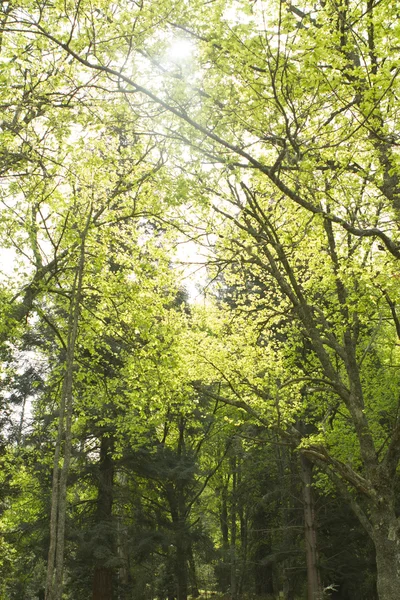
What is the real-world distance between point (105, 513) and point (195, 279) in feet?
27.8

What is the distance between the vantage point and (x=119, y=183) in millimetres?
11250

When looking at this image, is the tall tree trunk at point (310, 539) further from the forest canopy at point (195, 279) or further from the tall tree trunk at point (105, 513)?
the tall tree trunk at point (105, 513)

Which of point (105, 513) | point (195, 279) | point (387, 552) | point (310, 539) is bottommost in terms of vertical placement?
point (387, 552)

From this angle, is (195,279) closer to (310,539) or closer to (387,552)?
(387,552)

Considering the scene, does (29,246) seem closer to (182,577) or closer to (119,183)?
(119,183)

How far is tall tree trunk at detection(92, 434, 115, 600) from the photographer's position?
15188 mm

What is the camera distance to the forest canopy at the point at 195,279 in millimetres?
7105

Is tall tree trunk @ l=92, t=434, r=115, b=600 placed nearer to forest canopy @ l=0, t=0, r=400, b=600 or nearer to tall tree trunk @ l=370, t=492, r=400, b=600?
forest canopy @ l=0, t=0, r=400, b=600

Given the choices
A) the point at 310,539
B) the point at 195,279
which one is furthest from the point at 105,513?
the point at 195,279

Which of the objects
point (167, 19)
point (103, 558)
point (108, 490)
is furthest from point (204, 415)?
point (167, 19)

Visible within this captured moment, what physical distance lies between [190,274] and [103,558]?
827cm

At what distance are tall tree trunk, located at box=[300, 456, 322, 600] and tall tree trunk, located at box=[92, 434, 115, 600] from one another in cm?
559

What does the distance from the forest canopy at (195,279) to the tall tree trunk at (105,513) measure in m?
0.06

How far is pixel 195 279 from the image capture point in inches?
458
